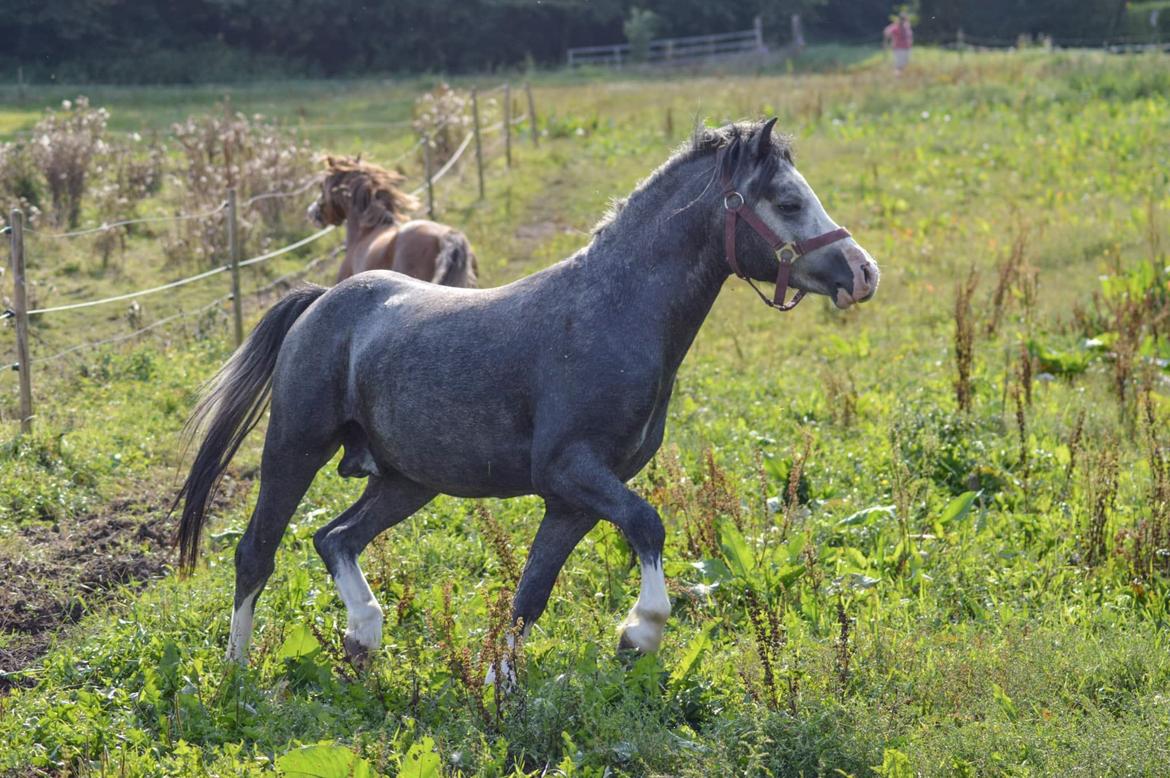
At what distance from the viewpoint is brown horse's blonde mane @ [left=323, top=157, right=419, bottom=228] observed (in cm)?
1101

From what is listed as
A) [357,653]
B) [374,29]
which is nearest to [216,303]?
[357,653]

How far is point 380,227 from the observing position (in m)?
11.1

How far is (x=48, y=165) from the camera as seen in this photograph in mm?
17125

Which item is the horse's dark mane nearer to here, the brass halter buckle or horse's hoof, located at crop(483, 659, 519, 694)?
the brass halter buckle

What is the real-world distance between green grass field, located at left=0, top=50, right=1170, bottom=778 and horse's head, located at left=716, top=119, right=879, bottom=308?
4.40ft

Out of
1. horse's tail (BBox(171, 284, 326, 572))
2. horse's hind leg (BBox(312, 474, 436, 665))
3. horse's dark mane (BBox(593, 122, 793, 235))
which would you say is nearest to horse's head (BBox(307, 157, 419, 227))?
horse's tail (BBox(171, 284, 326, 572))

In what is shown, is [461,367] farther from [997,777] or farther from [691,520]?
[997,777]

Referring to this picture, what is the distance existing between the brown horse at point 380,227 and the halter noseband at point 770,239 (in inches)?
203

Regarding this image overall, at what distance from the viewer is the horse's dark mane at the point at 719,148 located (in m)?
5.23

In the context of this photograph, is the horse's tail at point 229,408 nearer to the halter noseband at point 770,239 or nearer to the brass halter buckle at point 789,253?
the halter noseband at point 770,239

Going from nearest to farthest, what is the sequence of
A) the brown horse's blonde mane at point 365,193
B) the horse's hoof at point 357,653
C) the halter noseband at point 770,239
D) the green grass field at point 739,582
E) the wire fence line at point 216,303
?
1. the green grass field at point 739,582
2. the halter noseband at point 770,239
3. the horse's hoof at point 357,653
4. the brown horse's blonde mane at point 365,193
5. the wire fence line at point 216,303

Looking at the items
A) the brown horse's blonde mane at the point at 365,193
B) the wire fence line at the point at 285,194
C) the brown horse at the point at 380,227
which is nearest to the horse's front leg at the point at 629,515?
the brown horse at the point at 380,227

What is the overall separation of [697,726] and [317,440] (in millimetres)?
2085

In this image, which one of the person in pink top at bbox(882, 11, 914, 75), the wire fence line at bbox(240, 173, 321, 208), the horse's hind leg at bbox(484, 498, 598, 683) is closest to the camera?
the horse's hind leg at bbox(484, 498, 598, 683)
